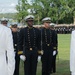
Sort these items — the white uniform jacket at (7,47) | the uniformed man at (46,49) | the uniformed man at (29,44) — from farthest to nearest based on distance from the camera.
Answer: the uniformed man at (46,49) → the uniformed man at (29,44) → the white uniform jacket at (7,47)

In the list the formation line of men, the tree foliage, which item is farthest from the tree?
the formation line of men

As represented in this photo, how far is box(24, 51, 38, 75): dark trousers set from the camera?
907 centimetres

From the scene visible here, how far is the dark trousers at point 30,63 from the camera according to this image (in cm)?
907

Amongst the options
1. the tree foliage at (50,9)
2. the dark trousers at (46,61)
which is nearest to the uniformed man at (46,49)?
the dark trousers at (46,61)

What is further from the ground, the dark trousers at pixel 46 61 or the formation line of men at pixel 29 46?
the formation line of men at pixel 29 46

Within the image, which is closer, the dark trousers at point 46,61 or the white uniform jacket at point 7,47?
the white uniform jacket at point 7,47

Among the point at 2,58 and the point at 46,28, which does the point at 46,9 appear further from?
the point at 2,58

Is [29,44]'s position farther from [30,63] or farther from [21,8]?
[21,8]

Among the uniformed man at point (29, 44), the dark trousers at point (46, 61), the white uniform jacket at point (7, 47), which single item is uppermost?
the white uniform jacket at point (7, 47)

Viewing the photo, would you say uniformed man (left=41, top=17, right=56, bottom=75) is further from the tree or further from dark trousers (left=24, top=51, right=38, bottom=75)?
the tree

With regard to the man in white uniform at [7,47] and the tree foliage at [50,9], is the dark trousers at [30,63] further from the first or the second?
the tree foliage at [50,9]

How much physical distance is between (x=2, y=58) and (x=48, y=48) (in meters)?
6.40

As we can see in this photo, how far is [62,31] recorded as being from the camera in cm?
6500

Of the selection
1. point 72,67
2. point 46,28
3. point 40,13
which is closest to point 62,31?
point 40,13
